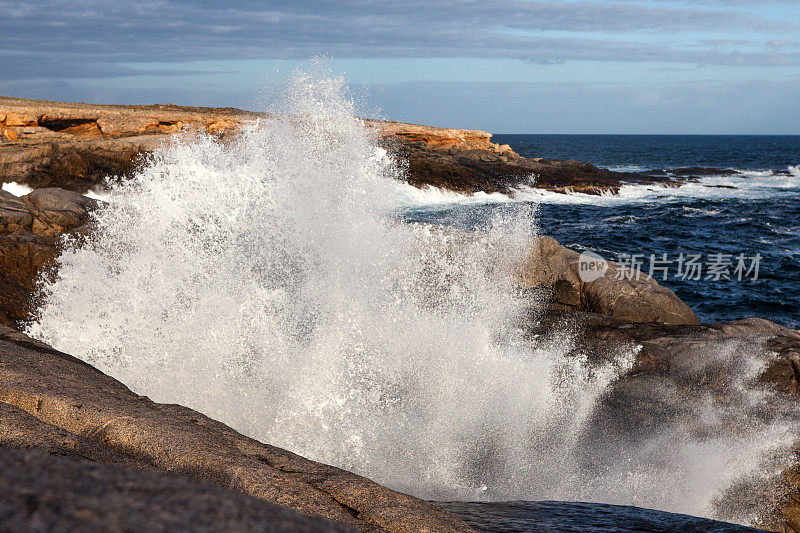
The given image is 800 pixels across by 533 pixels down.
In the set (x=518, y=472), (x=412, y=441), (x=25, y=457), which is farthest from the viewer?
(x=412, y=441)

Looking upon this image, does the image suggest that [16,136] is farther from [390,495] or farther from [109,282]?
[390,495]

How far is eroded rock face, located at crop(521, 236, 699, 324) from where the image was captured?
8.61 metres

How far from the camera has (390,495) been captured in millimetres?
2688

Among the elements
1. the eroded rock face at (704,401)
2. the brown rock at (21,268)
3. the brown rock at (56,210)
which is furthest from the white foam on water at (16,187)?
the eroded rock face at (704,401)

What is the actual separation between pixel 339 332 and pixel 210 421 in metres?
3.54

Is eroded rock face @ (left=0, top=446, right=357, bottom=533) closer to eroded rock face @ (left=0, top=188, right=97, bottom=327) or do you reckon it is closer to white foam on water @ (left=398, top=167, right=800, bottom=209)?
eroded rock face @ (left=0, top=188, right=97, bottom=327)

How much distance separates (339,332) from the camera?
7027 millimetres

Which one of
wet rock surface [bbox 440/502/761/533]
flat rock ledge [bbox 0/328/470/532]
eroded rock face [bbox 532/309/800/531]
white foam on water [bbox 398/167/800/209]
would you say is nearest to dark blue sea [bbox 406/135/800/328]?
white foam on water [bbox 398/167/800/209]

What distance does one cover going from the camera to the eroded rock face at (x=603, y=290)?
8.61 metres

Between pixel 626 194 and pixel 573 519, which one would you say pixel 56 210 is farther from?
pixel 626 194

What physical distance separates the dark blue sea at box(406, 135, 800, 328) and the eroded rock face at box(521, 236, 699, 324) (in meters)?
3.97

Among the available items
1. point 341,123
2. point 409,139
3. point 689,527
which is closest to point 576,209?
point 409,139

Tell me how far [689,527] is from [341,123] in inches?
434

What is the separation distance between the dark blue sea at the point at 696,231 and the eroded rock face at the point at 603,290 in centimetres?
397
